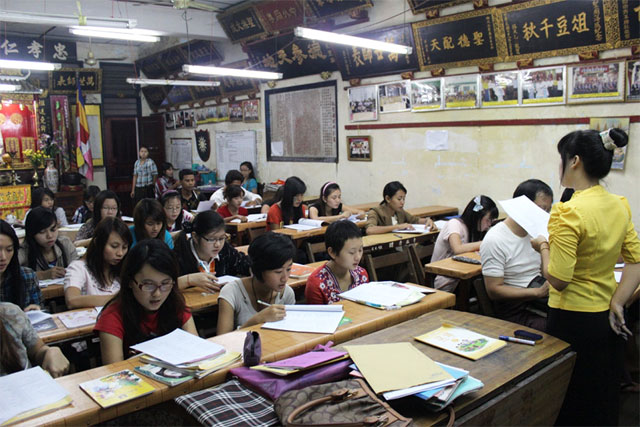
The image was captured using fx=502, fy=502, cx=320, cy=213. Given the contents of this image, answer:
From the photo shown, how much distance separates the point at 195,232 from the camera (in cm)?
290

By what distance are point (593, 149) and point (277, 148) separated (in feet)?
22.4

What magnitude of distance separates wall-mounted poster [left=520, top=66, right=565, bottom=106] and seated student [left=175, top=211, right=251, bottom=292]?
3.52 meters

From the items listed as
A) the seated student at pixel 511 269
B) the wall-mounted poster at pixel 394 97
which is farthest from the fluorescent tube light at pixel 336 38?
the seated student at pixel 511 269

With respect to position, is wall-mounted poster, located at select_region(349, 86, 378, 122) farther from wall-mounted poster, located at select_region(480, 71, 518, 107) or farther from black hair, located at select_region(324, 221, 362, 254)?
black hair, located at select_region(324, 221, 362, 254)

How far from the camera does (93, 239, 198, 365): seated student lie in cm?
182

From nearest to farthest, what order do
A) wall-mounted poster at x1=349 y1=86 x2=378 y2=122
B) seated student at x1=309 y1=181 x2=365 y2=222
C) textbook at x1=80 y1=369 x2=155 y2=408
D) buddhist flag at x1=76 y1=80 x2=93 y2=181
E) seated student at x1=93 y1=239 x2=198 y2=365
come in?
textbook at x1=80 y1=369 x2=155 y2=408
seated student at x1=93 y1=239 x2=198 y2=365
seated student at x1=309 y1=181 x2=365 y2=222
wall-mounted poster at x1=349 y1=86 x2=378 y2=122
buddhist flag at x1=76 y1=80 x2=93 y2=181

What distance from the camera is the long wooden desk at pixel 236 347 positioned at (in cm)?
132

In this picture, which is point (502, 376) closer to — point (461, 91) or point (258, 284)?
point (258, 284)

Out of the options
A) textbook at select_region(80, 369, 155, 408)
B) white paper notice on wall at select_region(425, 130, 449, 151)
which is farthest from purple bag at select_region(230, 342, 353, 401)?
white paper notice on wall at select_region(425, 130, 449, 151)

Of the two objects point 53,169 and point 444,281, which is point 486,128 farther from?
point 53,169

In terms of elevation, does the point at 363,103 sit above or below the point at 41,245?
above

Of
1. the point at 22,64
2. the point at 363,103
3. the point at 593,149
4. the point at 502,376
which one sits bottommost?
the point at 502,376

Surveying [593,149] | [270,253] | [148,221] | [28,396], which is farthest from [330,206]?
[28,396]

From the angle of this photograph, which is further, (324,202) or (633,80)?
(324,202)
